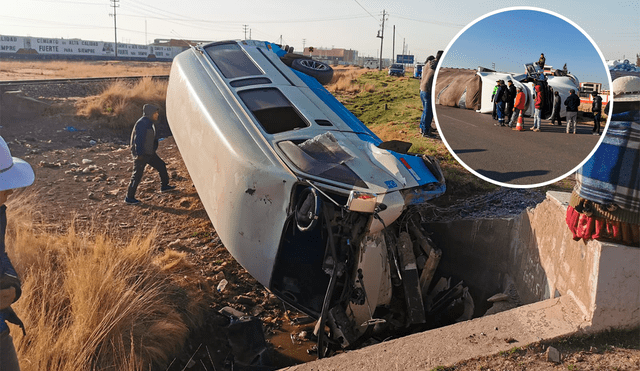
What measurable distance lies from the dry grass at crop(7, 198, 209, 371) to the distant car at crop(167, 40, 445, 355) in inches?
31.1

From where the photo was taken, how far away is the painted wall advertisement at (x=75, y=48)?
51.1m

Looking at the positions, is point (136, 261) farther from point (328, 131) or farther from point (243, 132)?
point (328, 131)

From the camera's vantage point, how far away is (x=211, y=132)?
545cm

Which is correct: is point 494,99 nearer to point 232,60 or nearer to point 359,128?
point 359,128

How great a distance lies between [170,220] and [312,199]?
386cm

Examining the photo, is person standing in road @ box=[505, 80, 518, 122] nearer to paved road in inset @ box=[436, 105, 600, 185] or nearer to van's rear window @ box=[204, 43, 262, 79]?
paved road in inset @ box=[436, 105, 600, 185]

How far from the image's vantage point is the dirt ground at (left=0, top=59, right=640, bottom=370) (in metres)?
3.25

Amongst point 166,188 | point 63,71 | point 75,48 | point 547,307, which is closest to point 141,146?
point 166,188

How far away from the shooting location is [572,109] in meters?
1.97

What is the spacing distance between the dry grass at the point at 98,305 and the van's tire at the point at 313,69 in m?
3.27

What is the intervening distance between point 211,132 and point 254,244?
1.58m

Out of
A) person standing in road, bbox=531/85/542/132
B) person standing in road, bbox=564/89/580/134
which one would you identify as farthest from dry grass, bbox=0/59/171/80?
person standing in road, bbox=564/89/580/134

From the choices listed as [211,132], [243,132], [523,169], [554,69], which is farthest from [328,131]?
[554,69]

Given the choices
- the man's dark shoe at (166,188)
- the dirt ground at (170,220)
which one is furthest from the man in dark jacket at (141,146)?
the man's dark shoe at (166,188)
